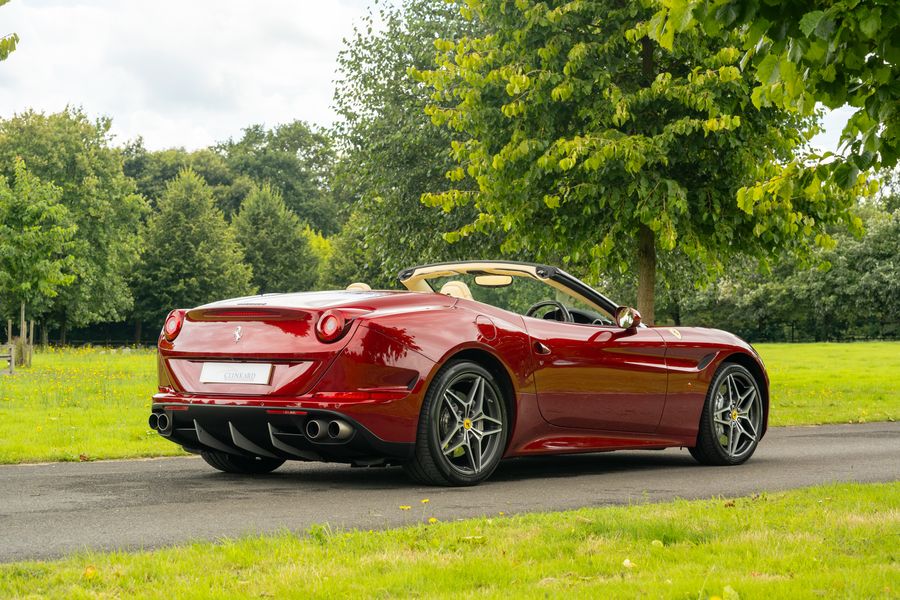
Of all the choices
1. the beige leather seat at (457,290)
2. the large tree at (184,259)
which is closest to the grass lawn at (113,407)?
the beige leather seat at (457,290)

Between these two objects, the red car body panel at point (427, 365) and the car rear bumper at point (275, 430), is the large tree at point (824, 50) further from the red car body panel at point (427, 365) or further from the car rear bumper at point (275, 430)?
the car rear bumper at point (275, 430)

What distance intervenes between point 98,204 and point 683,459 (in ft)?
173

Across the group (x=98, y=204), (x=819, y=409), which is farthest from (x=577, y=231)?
(x=98, y=204)

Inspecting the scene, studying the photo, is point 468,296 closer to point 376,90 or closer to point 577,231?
point 577,231

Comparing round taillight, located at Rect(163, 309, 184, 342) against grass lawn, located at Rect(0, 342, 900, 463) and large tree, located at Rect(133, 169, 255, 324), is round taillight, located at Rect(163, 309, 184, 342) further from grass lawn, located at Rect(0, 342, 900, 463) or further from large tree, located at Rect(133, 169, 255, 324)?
large tree, located at Rect(133, 169, 255, 324)

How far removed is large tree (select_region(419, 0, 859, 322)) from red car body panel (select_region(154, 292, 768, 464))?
6528 millimetres

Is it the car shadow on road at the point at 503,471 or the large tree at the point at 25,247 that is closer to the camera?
the car shadow on road at the point at 503,471

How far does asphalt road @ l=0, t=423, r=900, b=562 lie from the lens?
5.63 metres

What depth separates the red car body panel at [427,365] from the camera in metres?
6.84

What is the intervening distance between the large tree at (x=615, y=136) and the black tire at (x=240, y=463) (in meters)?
7.50

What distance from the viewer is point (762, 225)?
16.0 metres

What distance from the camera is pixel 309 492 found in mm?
7074

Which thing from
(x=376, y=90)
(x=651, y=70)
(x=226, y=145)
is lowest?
(x=651, y=70)

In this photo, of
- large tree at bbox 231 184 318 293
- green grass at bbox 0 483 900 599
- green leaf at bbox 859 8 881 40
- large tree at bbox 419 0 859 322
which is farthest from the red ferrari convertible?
large tree at bbox 231 184 318 293
